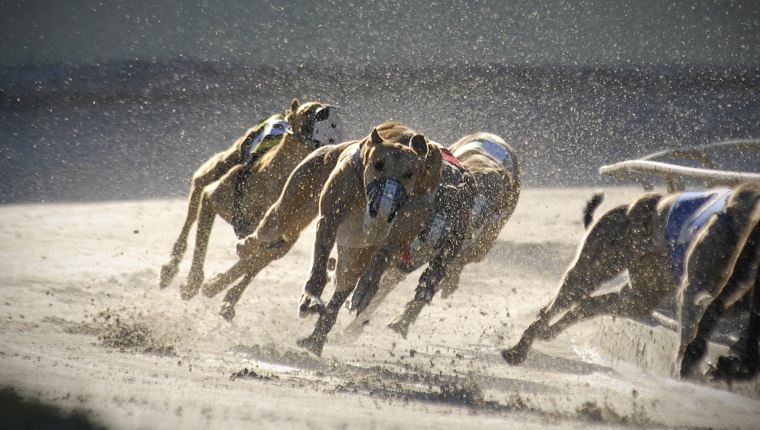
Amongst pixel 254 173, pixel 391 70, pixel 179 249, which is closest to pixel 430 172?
pixel 254 173

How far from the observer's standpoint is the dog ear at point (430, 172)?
4.37 meters

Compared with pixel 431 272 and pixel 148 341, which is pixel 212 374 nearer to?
pixel 148 341

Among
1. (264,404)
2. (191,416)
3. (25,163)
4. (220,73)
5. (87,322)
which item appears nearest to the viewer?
(191,416)

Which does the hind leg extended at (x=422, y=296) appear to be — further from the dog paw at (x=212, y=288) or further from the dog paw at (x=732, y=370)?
the dog paw at (x=732, y=370)

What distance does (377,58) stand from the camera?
39.7 feet

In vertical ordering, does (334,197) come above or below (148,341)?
above

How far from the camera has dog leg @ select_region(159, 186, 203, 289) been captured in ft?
18.6

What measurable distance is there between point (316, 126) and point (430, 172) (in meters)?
0.97

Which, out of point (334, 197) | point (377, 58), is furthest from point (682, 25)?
point (334, 197)

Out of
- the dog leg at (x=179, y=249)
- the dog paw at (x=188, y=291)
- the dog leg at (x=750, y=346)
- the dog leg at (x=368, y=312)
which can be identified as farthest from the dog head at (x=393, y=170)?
the dog leg at (x=179, y=249)

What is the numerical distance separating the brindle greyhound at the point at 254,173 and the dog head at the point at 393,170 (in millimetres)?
869

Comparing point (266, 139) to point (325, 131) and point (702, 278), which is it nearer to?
point (325, 131)

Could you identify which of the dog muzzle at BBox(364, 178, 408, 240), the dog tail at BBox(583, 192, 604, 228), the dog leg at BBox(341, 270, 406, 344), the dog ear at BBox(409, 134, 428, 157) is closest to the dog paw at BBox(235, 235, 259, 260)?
the dog leg at BBox(341, 270, 406, 344)

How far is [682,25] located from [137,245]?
714 centimetres
